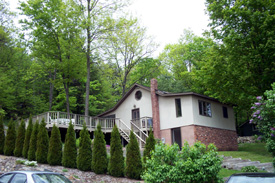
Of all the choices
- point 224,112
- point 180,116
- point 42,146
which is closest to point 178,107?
point 180,116

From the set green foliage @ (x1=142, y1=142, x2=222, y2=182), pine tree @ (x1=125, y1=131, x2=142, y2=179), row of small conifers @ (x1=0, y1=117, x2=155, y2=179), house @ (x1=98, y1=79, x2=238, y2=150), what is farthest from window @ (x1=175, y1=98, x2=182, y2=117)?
green foliage @ (x1=142, y1=142, x2=222, y2=182)

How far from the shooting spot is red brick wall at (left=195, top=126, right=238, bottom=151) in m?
20.0

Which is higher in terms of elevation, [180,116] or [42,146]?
[180,116]

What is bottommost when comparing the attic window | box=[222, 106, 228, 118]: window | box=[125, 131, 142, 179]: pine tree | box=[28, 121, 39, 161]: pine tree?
box=[125, 131, 142, 179]: pine tree

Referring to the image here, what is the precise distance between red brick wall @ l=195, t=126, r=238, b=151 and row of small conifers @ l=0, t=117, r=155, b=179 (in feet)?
25.7

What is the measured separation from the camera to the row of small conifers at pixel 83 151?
13055 mm

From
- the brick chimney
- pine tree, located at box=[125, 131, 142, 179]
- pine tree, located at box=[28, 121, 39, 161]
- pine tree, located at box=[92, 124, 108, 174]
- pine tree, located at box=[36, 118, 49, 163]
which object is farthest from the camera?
the brick chimney

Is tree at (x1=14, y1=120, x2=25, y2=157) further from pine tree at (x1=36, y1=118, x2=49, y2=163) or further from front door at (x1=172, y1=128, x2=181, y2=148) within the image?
front door at (x1=172, y1=128, x2=181, y2=148)

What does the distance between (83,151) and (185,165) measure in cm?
728

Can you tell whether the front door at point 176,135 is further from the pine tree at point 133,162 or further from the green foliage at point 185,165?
the green foliage at point 185,165

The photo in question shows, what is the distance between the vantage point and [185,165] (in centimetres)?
807

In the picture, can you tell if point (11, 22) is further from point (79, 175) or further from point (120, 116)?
point (79, 175)

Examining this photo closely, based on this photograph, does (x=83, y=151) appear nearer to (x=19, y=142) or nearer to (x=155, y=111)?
(x=19, y=142)

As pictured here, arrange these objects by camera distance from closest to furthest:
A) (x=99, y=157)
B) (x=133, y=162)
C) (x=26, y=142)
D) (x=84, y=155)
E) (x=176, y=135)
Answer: (x=133, y=162)
(x=99, y=157)
(x=84, y=155)
(x=26, y=142)
(x=176, y=135)
